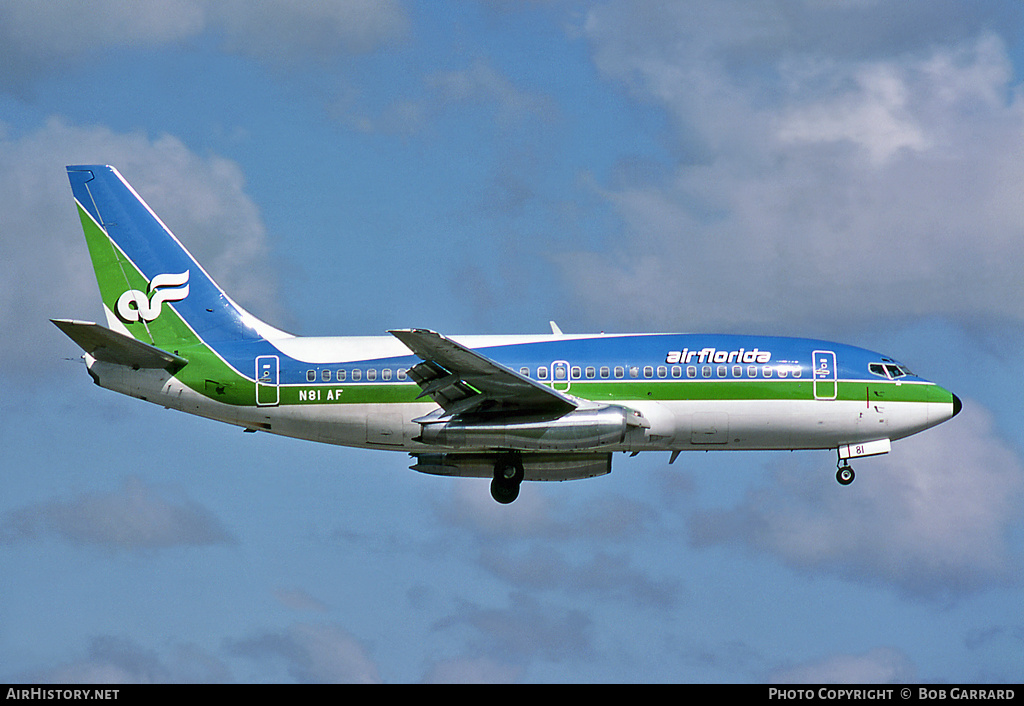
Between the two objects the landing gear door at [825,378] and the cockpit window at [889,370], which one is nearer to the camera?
the landing gear door at [825,378]

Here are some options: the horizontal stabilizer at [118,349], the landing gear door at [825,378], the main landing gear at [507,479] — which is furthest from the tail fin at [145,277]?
the landing gear door at [825,378]

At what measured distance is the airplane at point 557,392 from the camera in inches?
1914

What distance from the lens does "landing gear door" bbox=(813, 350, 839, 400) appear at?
163 ft

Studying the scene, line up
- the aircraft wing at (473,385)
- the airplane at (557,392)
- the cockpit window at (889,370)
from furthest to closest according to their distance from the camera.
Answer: the cockpit window at (889,370)
the airplane at (557,392)
the aircraft wing at (473,385)

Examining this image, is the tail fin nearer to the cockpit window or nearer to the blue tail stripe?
the blue tail stripe

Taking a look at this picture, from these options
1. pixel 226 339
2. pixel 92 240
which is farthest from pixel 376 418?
pixel 92 240

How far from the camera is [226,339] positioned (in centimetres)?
5166

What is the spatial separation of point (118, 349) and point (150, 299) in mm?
4667

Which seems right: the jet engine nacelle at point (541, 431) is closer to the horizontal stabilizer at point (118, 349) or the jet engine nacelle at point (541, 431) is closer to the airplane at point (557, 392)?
the airplane at point (557, 392)

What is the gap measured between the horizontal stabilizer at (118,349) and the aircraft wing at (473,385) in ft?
31.1

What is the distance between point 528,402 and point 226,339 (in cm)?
1188

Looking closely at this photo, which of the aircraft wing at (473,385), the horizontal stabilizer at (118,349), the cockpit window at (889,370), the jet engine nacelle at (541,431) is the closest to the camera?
the aircraft wing at (473,385)

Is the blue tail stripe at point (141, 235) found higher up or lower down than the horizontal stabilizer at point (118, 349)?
higher up
